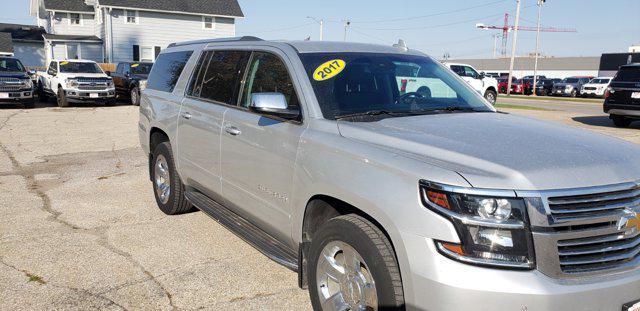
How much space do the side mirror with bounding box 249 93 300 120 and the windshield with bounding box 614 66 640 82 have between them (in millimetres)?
14153

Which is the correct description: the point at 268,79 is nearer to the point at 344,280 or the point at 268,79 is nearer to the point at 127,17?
the point at 344,280

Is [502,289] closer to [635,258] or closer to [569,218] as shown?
[569,218]

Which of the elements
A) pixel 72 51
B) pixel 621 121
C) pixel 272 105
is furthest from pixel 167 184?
pixel 72 51

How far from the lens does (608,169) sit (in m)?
2.65

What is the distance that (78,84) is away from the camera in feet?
63.7

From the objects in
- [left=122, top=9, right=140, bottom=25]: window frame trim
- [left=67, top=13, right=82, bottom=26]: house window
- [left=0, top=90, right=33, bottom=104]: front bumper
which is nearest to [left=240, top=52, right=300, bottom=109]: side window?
[left=0, top=90, right=33, bottom=104]: front bumper

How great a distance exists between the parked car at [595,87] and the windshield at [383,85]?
128 feet

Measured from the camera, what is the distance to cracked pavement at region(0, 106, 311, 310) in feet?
12.6

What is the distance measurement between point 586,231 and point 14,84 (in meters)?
19.8

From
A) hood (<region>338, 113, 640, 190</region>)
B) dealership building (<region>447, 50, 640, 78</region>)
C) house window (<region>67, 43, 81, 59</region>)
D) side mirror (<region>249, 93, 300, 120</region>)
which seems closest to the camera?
hood (<region>338, 113, 640, 190</region>)

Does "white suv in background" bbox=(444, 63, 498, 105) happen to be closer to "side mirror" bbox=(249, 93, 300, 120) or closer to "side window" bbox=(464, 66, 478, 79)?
"side window" bbox=(464, 66, 478, 79)

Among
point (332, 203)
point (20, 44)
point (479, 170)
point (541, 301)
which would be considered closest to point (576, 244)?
point (541, 301)

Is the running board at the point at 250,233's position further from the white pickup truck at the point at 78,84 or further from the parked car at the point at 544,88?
the parked car at the point at 544,88

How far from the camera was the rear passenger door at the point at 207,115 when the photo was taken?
4523 millimetres
